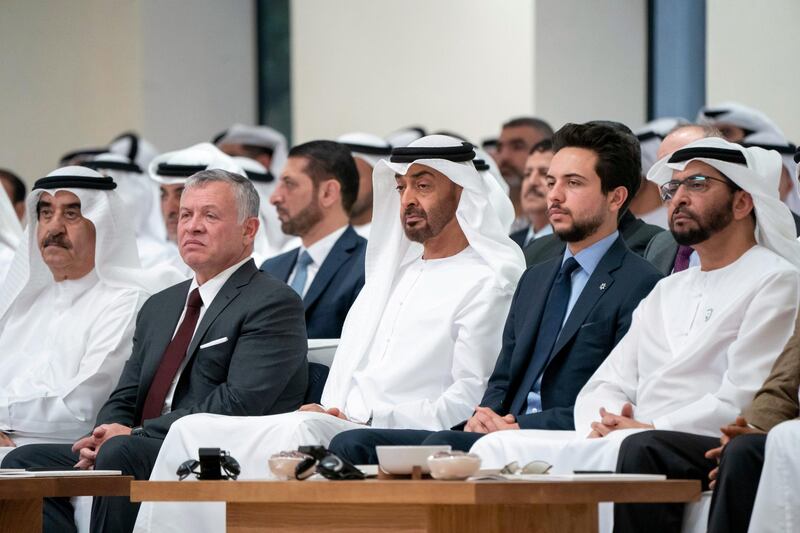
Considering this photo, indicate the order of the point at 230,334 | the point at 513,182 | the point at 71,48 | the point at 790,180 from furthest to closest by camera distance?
the point at 71,48, the point at 513,182, the point at 790,180, the point at 230,334

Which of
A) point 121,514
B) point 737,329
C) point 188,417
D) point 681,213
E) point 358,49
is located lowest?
point 121,514

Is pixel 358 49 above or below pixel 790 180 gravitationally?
above

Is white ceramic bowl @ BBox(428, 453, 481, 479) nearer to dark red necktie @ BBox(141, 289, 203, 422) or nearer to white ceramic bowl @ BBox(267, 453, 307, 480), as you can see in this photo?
white ceramic bowl @ BBox(267, 453, 307, 480)

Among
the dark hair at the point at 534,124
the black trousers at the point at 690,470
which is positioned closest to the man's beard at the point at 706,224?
the black trousers at the point at 690,470

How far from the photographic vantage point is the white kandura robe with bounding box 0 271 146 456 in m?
6.16

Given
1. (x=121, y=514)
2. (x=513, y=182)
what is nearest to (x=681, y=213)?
(x=121, y=514)

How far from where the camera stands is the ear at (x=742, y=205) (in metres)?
4.86

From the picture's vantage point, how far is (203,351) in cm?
566

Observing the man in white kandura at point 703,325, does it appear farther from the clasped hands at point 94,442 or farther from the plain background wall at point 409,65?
the plain background wall at point 409,65

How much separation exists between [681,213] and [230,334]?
1.80m

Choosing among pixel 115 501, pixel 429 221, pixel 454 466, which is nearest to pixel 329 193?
pixel 429 221

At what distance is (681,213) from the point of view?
15.9 feet

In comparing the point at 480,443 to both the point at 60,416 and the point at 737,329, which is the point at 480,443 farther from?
the point at 60,416

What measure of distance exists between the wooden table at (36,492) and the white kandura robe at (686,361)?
1153 mm
